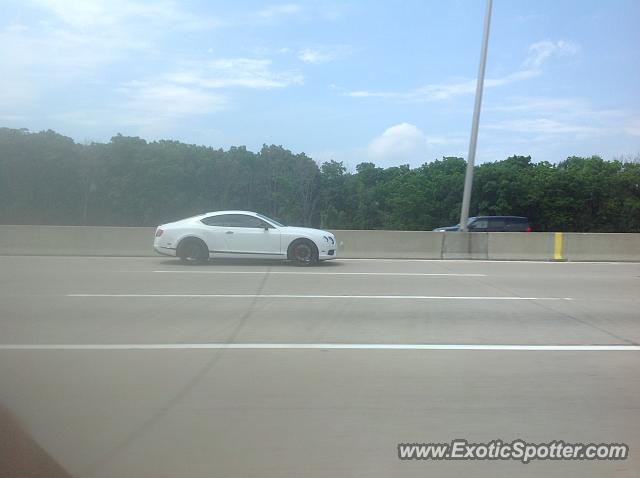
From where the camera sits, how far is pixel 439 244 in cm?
2020

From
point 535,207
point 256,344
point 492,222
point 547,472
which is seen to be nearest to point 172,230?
point 256,344

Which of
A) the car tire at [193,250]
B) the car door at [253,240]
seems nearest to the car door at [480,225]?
the car door at [253,240]

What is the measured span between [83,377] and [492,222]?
26726mm

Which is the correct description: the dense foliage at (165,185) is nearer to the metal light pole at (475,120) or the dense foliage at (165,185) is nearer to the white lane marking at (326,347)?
the metal light pole at (475,120)

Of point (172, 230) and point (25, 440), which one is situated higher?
point (172, 230)

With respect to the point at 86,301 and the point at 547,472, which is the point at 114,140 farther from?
the point at 547,472

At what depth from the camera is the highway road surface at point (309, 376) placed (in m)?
4.48

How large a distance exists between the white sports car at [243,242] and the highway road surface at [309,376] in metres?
4.17

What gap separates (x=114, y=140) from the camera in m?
41.2

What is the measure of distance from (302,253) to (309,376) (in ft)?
33.4

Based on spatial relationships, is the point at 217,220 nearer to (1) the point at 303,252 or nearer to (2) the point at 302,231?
(2) the point at 302,231

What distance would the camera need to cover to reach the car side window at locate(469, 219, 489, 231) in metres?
30.5

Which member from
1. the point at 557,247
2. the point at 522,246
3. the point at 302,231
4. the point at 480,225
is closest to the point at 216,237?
the point at 302,231

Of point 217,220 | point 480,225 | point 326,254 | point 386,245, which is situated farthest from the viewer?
point 480,225
